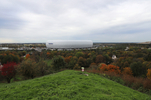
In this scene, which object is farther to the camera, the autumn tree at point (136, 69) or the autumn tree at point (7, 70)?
the autumn tree at point (136, 69)

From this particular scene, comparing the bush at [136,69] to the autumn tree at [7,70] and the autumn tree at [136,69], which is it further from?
the autumn tree at [7,70]

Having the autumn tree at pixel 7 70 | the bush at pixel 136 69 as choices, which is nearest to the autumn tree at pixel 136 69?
the bush at pixel 136 69

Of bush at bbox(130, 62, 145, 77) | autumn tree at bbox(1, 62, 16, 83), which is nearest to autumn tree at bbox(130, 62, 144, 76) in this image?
bush at bbox(130, 62, 145, 77)

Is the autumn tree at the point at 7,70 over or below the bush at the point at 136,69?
over

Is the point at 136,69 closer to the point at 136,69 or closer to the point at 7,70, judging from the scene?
the point at 136,69

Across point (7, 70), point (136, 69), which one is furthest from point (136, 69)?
point (7, 70)

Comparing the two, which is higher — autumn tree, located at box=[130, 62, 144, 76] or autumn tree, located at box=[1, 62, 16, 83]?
autumn tree, located at box=[1, 62, 16, 83]

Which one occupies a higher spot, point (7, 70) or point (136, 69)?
point (7, 70)

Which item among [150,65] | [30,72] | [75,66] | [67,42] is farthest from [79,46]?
[30,72]

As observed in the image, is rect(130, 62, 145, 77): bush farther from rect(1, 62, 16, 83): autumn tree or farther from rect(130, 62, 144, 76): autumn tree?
rect(1, 62, 16, 83): autumn tree

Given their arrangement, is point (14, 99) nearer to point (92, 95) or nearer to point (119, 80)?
point (92, 95)

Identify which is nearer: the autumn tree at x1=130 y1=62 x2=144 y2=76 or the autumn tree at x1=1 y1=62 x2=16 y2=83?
the autumn tree at x1=1 y1=62 x2=16 y2=83
